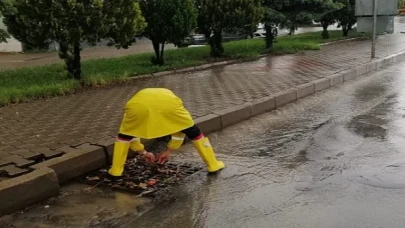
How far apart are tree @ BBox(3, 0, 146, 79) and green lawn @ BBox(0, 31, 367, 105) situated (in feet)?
2.56

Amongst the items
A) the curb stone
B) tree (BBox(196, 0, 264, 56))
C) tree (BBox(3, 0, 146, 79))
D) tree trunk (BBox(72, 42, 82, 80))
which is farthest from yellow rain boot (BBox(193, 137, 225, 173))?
tree (BBox(196, 0, 264, 56))

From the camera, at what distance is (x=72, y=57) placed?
9805mm

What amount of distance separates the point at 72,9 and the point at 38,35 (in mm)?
881

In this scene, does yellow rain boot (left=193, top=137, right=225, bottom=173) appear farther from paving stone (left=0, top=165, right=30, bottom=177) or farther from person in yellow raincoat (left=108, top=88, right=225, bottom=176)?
paving stone (left=0, top=165, right=30, bottom=177)

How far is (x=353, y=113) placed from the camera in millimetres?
7453

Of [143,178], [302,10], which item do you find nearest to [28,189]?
[143,178]

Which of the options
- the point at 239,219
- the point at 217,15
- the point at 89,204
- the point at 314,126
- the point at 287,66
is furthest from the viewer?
the point at 217,15

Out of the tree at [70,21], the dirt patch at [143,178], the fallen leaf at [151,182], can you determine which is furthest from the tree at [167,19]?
the fallen leaf at [151,182]

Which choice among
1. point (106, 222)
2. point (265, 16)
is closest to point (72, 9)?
point (106, 222)

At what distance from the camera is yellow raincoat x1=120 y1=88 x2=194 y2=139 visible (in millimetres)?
4613

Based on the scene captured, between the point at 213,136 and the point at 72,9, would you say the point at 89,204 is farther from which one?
the point at 72,9

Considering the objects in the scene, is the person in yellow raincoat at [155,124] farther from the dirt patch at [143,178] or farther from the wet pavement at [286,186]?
the wet pavement at [286,186]

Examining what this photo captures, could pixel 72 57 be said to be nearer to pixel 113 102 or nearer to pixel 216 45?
pixel 113 102

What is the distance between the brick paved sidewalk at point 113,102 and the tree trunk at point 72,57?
1192mm
